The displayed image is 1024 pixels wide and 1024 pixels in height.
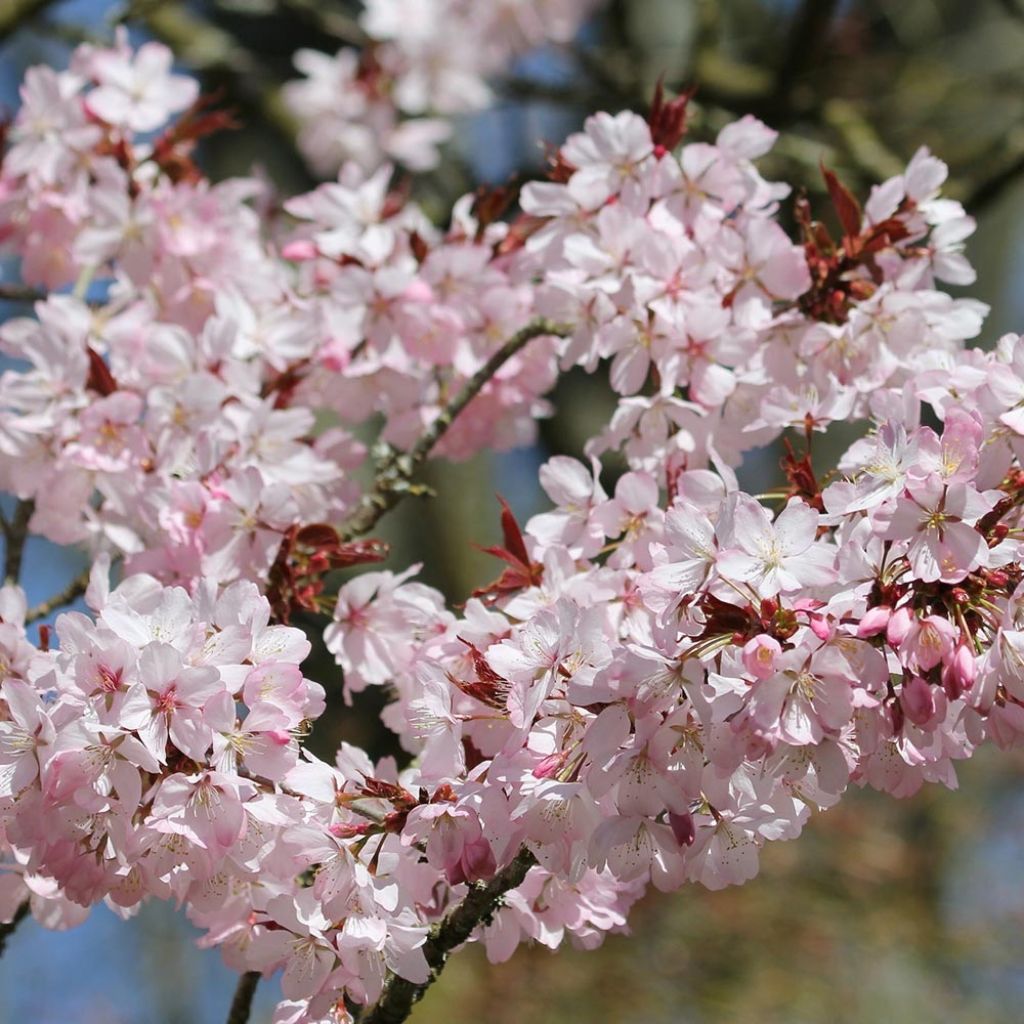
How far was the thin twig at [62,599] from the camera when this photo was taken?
69.2 inches


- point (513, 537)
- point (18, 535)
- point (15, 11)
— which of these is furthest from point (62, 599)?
point (15, 11)

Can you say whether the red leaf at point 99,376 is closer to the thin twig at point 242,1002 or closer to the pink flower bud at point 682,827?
the thin twig at point 242,1002

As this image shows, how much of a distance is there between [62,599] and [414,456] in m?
0.54

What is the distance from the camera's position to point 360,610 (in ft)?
5.11

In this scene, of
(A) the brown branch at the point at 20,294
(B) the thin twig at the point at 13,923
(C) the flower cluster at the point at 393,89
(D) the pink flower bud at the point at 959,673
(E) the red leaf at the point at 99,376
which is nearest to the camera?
(D) the pink flower bud at the point at 959,673

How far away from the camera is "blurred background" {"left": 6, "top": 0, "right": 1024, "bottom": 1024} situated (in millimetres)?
3512

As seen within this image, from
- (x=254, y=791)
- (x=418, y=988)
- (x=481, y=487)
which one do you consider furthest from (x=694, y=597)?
(x=481, y=487)

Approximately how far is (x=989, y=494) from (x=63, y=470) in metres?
1.21

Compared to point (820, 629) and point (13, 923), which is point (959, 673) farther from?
point (13, 923)

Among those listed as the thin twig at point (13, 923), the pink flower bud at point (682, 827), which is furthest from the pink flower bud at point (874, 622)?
the thin twig at point (13, 923)

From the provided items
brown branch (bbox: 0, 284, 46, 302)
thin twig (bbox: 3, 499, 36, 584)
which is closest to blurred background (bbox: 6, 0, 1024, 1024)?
brown branch (bbox: 0, 284, 46, 302)

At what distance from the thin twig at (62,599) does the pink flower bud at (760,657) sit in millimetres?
1055

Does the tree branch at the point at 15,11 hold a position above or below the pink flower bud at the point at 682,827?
below

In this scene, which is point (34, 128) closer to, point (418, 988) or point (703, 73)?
point (418, 988)
